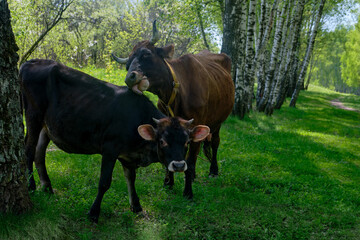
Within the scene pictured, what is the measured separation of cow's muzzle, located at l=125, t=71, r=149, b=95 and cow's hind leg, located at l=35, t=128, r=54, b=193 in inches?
71.7

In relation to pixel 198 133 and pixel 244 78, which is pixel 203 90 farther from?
pixel 244 78

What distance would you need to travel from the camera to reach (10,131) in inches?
166

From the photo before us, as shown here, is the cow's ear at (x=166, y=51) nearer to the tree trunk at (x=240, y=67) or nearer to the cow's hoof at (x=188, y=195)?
the cow's hoof at (x=188, y=195)

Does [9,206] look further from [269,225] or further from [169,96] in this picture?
[269,225]

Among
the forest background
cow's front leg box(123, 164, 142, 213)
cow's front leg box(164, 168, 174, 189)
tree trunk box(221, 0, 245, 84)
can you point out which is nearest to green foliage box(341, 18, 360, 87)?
the forest background

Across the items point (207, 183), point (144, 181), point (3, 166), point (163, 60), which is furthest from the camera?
point (207, 183)

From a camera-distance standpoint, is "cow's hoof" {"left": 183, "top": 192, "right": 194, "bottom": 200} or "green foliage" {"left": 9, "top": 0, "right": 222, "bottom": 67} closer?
"cow's hoof" {"left": 183, "top": 192, "right": 194, "bottom": 200}

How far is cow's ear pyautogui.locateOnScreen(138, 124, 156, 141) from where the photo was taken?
4617mm

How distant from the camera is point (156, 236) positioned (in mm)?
4656

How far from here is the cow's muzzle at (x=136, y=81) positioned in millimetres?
5145

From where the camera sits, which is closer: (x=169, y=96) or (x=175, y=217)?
(x=175, y=217)

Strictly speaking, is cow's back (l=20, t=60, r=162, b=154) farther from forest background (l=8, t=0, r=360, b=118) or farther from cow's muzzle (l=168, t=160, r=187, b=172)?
forest background (l=8, t=0, r=360, b=118)

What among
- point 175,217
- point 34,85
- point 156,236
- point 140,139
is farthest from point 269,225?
point 34,85

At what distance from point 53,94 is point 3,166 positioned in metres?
1.56
